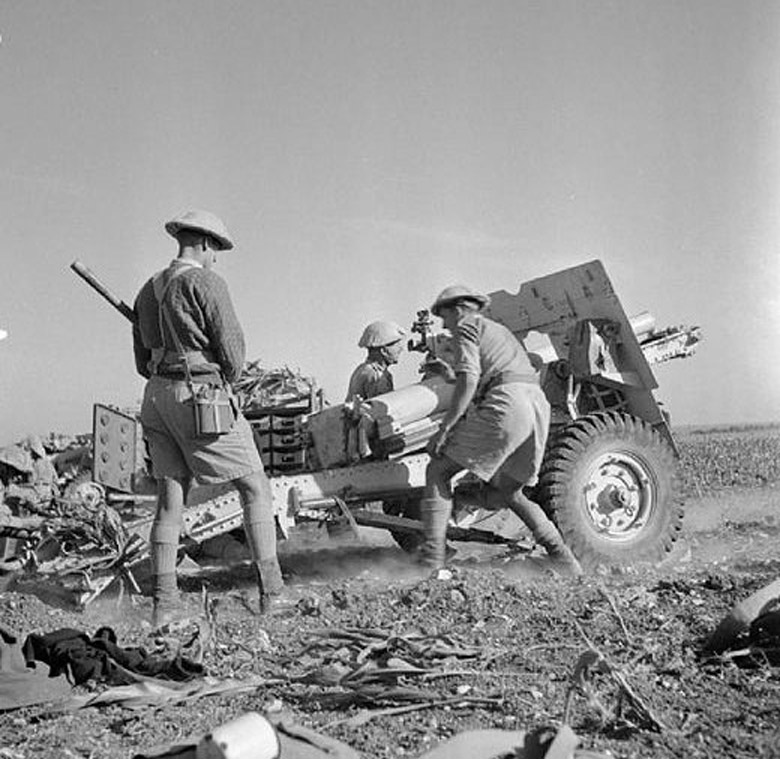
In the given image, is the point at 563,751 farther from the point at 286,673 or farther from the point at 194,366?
the point at 194,366

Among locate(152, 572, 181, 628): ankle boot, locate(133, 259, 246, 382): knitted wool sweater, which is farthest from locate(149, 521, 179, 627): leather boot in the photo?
locate(133, 259, 246, 382): knitted wool sweater

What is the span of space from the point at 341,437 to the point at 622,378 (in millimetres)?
1974

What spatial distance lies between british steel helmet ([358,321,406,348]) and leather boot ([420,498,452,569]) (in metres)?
1.85

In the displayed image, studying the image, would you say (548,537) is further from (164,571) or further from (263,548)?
(164,571)

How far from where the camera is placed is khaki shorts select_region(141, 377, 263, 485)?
5227 mm

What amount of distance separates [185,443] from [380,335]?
274 centimetres

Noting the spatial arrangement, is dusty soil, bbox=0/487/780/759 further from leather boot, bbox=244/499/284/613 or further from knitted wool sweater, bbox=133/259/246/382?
knitted wool sweater, bbox=133/259/246/382

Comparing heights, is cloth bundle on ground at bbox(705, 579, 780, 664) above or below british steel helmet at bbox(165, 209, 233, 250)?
below

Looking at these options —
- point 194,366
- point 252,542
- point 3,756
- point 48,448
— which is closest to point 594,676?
point 3,756

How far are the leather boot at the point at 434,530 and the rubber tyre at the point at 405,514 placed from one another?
47.0 inches

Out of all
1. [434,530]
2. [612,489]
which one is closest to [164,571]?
[434,530]

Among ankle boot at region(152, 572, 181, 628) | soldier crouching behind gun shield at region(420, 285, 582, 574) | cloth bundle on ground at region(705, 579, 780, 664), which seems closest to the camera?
cloth bundle on ground at region(705, 579, 780, 664)

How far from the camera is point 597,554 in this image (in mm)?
6637

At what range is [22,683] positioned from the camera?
3479 millimetres
